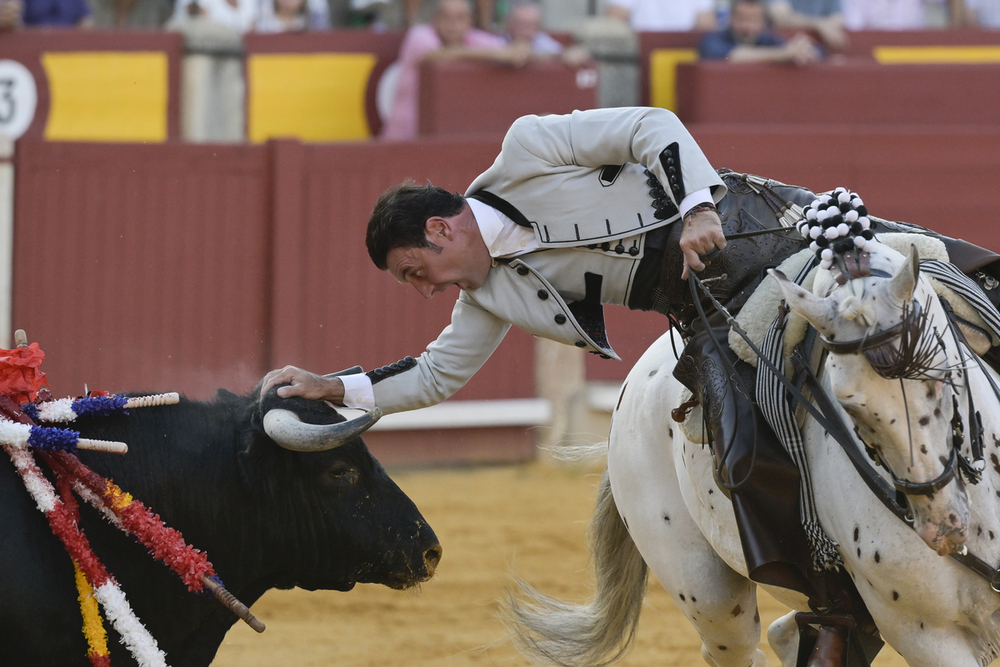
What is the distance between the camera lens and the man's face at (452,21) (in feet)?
25.7

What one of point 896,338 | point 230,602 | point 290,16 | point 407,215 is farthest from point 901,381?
point 290,16

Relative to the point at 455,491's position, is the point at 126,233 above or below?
above

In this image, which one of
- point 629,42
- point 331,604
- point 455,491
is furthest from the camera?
point 629,42

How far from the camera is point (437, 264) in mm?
2779

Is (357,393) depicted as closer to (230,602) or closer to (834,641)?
(230,602)

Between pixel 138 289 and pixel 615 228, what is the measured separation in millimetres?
5306

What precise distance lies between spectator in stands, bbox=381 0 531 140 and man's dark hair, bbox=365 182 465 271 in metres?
5.22

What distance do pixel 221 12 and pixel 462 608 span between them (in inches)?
194

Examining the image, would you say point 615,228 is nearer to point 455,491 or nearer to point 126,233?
point 455,491

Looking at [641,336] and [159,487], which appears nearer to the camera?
[159,487]

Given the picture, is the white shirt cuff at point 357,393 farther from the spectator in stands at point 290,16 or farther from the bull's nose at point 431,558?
the spectator in stands at point 290,16

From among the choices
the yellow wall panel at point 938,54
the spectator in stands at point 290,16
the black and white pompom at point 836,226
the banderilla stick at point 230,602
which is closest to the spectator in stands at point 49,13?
the spectator in stands at point 290,16

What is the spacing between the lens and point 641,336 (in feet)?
24.9

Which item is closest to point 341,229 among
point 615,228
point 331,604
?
point 331,604
